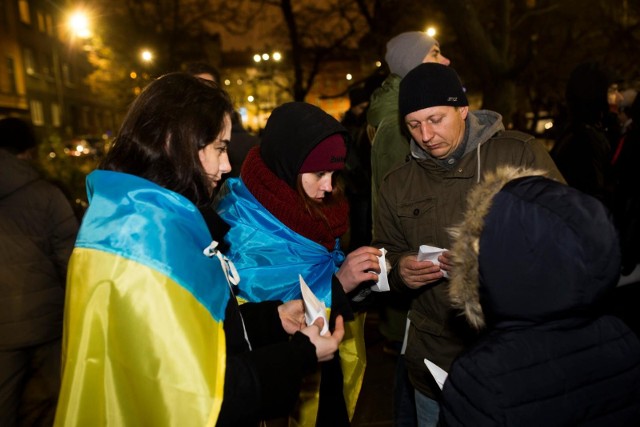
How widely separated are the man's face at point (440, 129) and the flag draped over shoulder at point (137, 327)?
57.3 inches

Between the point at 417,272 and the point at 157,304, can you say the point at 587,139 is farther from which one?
the point at 157,304

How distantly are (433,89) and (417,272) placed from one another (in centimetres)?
95

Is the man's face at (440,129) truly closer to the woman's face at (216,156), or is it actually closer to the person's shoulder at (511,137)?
the person's shoulder at (511,137)

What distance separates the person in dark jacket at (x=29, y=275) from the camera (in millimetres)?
3373

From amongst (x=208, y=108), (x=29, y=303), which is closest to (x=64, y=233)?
(x=29, y=303)

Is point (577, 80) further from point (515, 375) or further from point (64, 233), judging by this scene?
point (64, 233)

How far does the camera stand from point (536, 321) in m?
1.48

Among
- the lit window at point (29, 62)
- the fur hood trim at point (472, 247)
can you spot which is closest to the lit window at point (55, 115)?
the lit window at point (29, 62)

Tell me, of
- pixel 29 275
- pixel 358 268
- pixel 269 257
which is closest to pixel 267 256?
pixel 269 257

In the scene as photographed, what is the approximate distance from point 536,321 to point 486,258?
8.9 inches

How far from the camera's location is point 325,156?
2.48 meters

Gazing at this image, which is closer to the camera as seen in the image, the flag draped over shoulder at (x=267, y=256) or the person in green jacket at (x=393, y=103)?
the flag draped over shoulder at (x=267, y=256)

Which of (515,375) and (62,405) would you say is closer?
(515,375)

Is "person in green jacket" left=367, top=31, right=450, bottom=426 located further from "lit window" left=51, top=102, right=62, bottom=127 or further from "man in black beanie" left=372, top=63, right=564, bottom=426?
"lit window" left=51, top=102, right=62, bottom=127
